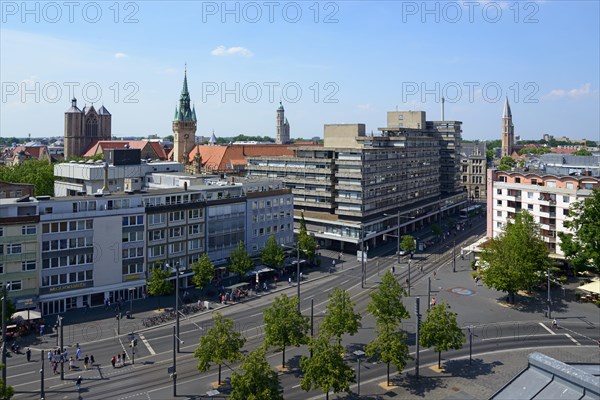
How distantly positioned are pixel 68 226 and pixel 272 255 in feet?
93.7

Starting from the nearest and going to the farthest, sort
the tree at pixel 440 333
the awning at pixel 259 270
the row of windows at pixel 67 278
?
the tree at pixel 440 333 < the row of windows at pixel 67 278 < the awning at pixel 259 270

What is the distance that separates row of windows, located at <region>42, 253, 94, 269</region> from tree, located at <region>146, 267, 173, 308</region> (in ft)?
→ 24.5

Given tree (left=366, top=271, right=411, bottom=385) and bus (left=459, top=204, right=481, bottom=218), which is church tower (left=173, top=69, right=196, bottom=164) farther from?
tree (left=366, top=271, right=411, bottom=385)

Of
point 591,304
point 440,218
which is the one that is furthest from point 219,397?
point 440,218

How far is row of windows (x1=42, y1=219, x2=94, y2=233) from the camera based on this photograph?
6153 centimetres

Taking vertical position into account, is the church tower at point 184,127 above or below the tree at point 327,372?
above

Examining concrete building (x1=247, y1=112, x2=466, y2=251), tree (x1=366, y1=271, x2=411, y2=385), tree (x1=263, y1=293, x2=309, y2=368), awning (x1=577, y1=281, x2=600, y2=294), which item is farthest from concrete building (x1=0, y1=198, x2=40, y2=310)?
awning (x1=577, y1=281, x2=600, y2=294)

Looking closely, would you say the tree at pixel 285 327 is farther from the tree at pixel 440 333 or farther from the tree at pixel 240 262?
the tree at pixel 240 262

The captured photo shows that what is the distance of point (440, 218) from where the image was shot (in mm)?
136375

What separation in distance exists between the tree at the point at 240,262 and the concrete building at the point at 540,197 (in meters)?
41.0

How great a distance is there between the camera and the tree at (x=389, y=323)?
139 ft

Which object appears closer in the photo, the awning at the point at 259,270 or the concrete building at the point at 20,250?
the concrete building at the point at 20,250

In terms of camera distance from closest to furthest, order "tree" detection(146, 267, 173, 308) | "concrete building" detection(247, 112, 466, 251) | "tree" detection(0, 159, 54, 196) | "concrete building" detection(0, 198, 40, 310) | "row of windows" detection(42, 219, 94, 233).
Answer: "concrete building" detection(0, 198, 40, 310), "row of windows" detection(42, 219, 94, 233), "tree" detection(146, 267, 173, 308), "concrete building" detection(247, 112, 466, 251), "tree" detection(0, 159, 54, 196)

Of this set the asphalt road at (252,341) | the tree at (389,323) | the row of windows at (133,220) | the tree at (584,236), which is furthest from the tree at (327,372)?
the tree at (584,236)
